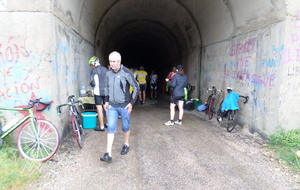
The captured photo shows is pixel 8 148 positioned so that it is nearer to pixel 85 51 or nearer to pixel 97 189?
pixel 97 189

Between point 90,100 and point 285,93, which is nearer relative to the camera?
point 285,93

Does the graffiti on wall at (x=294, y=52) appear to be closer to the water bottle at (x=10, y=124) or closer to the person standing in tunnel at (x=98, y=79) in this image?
the person standing in tunnel at (x=98, y=79)

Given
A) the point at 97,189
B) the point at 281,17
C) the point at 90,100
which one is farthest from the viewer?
the point at 90,100

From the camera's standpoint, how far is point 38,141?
13.3 feet

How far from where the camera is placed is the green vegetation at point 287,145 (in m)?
4.09

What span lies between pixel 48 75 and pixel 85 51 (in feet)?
10.9

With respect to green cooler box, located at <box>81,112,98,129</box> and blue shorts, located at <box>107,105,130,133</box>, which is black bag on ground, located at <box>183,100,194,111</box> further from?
blue shorts, located at <box>107,105,130,133</box>

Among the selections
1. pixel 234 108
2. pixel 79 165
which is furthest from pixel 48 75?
pixel 234 108

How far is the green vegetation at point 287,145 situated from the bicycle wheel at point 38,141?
439 cm

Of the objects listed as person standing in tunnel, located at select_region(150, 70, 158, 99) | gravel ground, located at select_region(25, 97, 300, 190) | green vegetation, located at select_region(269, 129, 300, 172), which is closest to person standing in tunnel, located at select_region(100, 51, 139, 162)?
gravel ground, located at select_region(25, 97, 300, 190)

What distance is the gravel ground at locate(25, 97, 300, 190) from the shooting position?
3.33 meters

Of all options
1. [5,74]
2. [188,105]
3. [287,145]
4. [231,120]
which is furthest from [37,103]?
[188,105]

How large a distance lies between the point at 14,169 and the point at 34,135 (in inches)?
30.0

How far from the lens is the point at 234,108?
5.88 m
